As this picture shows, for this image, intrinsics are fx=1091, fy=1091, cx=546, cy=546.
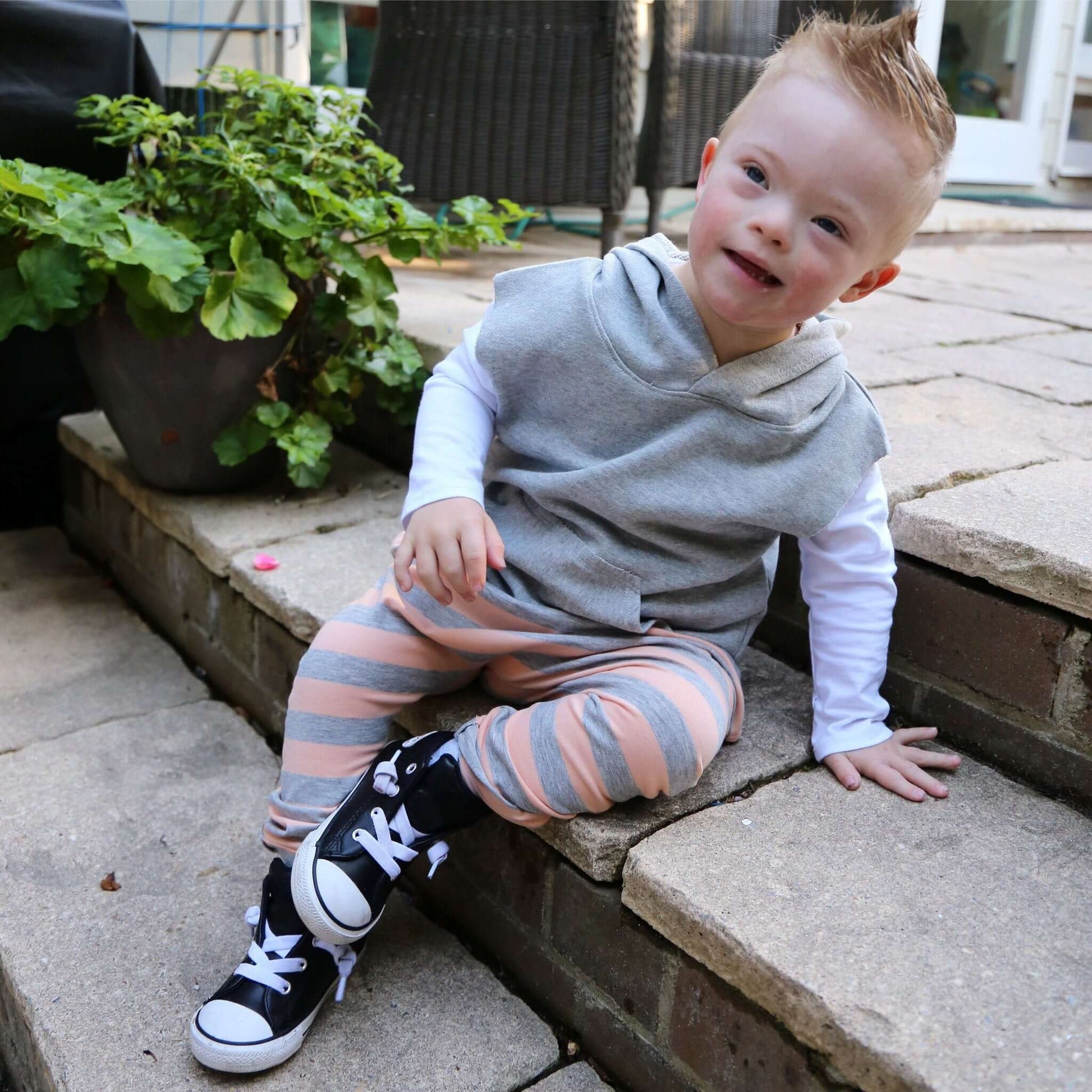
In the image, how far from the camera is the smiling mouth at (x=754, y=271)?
1065 mm

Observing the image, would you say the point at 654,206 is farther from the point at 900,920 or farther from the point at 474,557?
the point at 900,920

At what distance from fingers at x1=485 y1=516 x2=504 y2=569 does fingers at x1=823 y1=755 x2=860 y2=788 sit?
423 millimetres

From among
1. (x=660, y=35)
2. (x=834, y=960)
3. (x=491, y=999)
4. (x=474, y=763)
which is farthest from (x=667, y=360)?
(x=660, y=35)

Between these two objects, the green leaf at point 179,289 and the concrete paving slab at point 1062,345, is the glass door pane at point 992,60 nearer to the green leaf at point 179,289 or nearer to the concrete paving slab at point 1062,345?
the concrete paving slab at point 1062,345

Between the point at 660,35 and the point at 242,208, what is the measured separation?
5.25ft

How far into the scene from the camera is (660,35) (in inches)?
115

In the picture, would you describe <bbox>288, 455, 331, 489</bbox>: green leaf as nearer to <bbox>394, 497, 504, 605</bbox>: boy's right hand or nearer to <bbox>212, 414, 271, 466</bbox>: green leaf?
<bbox>212, 414, 271, 466</bbox>: green leaf

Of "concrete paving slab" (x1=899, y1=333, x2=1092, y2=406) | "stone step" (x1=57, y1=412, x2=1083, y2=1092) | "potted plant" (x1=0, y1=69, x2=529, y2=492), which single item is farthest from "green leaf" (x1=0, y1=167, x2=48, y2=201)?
"concrete paving slab" (x1=899, y1=333, x2=1092, y2=406)

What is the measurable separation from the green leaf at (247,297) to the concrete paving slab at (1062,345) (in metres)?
1.59

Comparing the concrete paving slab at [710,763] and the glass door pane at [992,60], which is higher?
the glass door pane at [992,60]

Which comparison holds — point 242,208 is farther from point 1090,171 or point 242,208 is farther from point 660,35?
point 1090,171

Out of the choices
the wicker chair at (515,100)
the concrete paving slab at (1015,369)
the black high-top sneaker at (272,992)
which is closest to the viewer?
the black high-top sneaker at (272,992)

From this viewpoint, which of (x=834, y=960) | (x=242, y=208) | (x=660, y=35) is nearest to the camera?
(x=834, y=960)

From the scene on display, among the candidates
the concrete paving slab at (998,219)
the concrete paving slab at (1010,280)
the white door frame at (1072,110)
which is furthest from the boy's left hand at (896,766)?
the white door frame at (1072,110)
